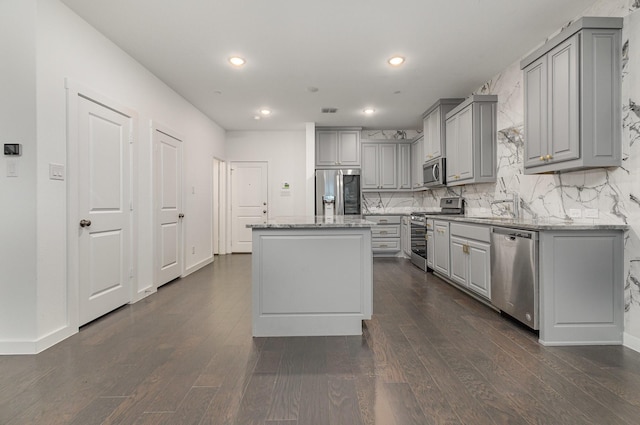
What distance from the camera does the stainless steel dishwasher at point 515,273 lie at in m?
2.44

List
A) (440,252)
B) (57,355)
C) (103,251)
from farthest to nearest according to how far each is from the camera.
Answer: (440,252), (103,251), (57,355)

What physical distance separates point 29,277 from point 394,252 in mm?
5354

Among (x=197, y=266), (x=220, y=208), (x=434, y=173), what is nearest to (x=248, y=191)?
(x=220, y=208)

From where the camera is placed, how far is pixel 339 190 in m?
6.32

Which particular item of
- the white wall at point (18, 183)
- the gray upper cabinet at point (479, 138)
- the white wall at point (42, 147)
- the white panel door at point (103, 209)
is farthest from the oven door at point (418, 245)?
the white wall at point (18, 183)

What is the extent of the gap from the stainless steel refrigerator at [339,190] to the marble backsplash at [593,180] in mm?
2485

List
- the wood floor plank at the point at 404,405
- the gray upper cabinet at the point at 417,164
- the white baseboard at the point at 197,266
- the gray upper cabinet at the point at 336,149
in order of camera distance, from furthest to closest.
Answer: the gray upper cabinet at the point at 336,149 → the gray upper cabinet at the point at 417,164 → the white baseboard at the point at 197,266 → the wood floor plank at the point at 404,405

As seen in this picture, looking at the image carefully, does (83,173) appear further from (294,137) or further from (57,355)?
(294,137)

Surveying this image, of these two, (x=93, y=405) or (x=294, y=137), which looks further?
(x=294, y=137)

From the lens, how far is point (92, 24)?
2.85m

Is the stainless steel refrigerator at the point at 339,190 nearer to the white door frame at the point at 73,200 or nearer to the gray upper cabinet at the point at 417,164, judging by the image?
the gray upper cabinet at the point at 417,164

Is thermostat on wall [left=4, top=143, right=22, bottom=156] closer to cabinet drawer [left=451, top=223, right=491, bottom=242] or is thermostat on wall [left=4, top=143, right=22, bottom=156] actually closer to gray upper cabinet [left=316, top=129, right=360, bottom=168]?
cabinet drawer [left=451, top=223, right=491, bottom=242]

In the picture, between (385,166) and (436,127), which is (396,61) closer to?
(436,127)

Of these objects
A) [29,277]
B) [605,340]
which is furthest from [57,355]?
[605,340]
